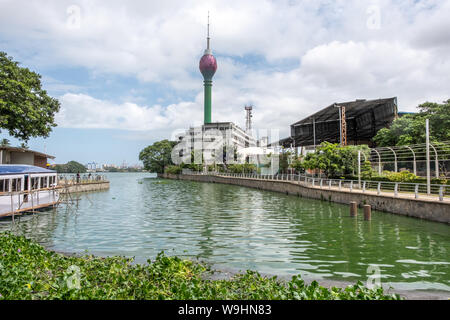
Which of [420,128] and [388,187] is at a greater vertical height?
[420,128]

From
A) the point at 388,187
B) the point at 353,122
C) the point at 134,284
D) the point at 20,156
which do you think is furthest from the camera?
the point at 353,122

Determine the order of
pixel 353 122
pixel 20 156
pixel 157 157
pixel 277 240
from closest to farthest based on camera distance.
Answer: pixel 277 240 < pixel 20 156 < pixel 353 122 < pixel 157 157

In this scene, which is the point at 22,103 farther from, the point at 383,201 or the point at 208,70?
the point at 208,70

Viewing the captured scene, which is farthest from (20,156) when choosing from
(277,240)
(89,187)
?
(277,240)

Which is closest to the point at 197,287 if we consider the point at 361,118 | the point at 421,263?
the point at 421,263

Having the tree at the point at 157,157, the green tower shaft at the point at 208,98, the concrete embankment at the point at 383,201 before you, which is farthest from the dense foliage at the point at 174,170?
the concrete embankment at the point at 383,201

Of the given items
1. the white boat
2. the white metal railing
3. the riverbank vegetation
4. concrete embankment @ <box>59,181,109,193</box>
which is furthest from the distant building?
the riverbank vegetation

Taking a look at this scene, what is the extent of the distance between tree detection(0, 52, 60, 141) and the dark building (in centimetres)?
4505

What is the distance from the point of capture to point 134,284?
7484 millimetres

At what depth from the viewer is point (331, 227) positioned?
64.2 feet

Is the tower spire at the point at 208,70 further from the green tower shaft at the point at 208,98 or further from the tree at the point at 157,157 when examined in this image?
the tree at the point at 157,157

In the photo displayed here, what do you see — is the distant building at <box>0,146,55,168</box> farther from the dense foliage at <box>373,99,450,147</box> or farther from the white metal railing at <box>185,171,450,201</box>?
the dense foliage at <box>373,99,450,147</box>

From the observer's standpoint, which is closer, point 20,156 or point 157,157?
point 20,156

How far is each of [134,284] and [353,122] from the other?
71.8m
